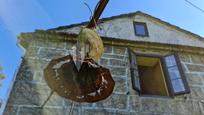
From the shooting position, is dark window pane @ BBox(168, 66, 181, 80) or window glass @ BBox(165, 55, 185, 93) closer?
window glass @ BBox(165, 55, 185, 93)

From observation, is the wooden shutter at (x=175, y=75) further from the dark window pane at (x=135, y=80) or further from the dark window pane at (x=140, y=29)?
the dark window pane at (x=140, y=29)

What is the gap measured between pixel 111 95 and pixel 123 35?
2207mm

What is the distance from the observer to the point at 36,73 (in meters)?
4.88

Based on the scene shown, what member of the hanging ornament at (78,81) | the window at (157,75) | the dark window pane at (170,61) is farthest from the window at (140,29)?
the hanging ornament at (78,81)

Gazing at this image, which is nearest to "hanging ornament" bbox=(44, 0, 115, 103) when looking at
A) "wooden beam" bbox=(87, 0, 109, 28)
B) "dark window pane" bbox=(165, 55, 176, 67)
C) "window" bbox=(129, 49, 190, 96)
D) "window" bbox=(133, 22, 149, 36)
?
"wooden beam" bbox=(87, 0, 109, 28)

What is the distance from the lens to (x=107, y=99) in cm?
462

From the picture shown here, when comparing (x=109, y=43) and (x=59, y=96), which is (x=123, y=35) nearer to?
(x=109, y=43)

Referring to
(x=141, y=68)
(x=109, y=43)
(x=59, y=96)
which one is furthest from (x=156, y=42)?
(x=59, y=96)

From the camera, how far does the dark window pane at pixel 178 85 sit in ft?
16.3

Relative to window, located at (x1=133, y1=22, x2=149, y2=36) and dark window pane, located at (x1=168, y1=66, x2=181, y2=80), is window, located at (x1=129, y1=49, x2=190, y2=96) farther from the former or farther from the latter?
window, located at (x1=133, y1=22, x2=149, y2=36)

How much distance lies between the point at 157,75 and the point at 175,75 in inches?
21.2

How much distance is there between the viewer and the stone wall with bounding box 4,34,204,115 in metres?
4.31

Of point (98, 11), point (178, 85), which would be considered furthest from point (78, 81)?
point (178, 85)

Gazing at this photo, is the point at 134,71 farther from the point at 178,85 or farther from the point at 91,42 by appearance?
the point at 91,42
